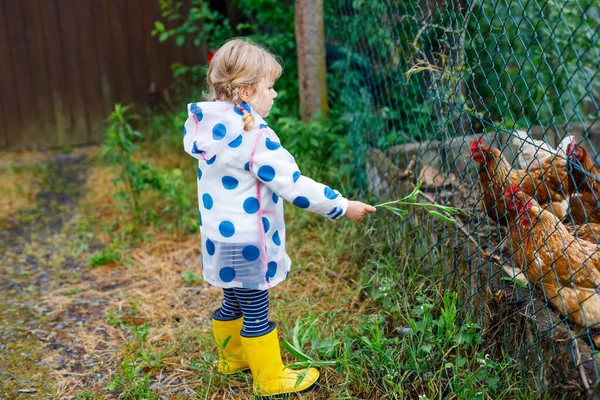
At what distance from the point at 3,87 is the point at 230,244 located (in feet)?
16.9

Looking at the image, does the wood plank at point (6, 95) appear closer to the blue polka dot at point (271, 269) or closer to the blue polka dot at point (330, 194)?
the blue polka dot at point (271, 269)

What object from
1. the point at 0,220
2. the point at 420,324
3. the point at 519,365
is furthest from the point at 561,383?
the point at 0,220

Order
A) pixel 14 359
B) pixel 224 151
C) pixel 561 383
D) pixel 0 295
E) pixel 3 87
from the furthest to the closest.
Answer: pixel 3 87 < pixel 0 295 < pixel 14 359 < pixel 224 151 < pixel 561 383

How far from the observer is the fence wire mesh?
214 cm

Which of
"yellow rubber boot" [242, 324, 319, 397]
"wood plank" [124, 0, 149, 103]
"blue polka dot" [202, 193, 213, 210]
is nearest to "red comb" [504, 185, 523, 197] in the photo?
"yellow rubber boot" [242, 324, 319, 397]

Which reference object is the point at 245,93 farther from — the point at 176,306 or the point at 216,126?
the point at 176,306

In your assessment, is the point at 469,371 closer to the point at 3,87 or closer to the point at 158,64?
the point at 158,64

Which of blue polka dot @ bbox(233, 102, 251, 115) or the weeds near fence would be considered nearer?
blue polka dot @ bbox(233, 102, 251, 115)

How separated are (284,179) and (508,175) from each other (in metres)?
0.93

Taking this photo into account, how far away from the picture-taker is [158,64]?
6.64 m

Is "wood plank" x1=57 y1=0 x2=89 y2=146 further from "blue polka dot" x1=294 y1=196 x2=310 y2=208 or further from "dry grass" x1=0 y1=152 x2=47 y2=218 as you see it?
"blue polka dot" x1=294 y1=196 x2=310 y2=208

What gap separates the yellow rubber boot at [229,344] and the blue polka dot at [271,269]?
39 cm

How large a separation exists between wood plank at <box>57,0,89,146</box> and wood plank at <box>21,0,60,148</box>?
0.57 feet

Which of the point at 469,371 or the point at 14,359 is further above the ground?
the point at 469,371
